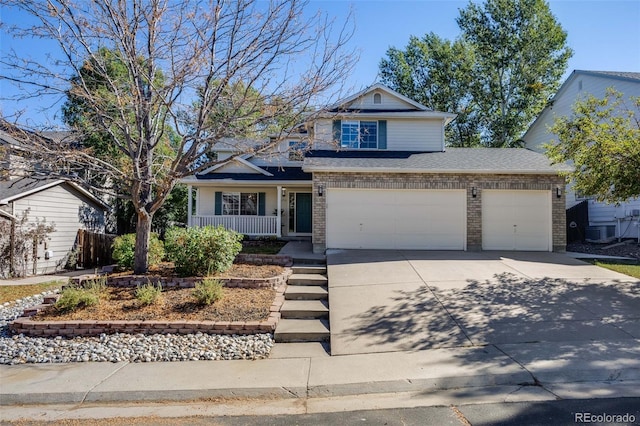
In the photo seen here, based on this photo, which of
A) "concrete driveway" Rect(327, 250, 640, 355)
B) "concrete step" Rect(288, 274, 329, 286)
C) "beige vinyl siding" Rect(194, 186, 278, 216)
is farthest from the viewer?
"beige vinyl siding" Rect(194, 186, 278, 216)

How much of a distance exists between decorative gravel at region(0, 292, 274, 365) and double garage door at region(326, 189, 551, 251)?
23.3 feet

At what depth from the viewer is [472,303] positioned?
7410mm

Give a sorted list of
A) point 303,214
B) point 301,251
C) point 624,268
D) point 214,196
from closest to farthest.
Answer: point 624,268
point 301,251
point 214,196
point 303,214

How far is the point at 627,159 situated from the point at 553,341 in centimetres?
523

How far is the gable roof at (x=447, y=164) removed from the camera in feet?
42.1

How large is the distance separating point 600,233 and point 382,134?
35.7ft

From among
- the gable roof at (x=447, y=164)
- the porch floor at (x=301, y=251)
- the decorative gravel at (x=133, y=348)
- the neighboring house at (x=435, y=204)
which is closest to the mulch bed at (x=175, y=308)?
the decorative gravel at (x=133, y=348)

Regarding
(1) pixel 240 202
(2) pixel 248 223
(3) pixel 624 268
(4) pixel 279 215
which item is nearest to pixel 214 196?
(1) pixel 240 202

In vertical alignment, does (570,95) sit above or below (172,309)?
above

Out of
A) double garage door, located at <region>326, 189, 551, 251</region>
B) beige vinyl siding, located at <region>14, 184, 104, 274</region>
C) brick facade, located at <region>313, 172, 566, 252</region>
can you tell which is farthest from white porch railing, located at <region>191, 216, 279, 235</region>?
beige vinyl siding, located at <region>14, 184, 104, 274</region>

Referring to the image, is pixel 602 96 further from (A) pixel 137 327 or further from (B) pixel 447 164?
(A) pixel 137 327

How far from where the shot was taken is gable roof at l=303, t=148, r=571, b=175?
12.8 meters

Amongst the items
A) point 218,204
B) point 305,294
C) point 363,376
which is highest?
point 218,204

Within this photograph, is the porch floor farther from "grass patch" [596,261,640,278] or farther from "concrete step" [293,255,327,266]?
"grass patch" [596,261,640,278]
